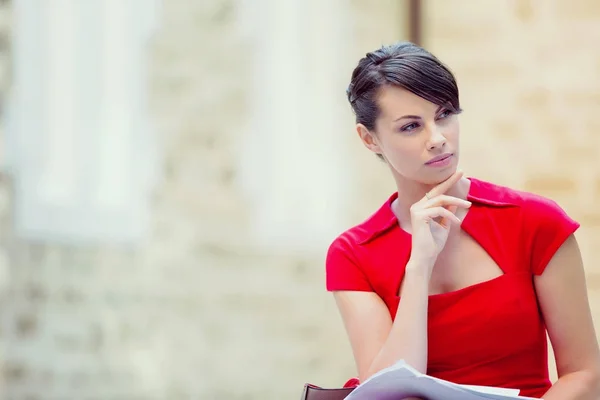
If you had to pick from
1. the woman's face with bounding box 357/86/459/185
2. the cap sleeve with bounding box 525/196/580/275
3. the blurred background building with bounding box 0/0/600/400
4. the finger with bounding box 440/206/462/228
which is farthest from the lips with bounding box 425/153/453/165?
the blurred background building with bounding box 0/0/600/400

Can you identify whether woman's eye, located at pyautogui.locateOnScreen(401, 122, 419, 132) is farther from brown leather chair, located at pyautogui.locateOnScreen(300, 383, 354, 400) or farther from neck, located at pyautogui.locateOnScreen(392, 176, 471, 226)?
brown leather chair, located at pyautogui.locateOnScreen(300, 383, 354, 400)

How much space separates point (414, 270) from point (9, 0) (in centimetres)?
302

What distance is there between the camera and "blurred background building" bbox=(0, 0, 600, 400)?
13.5ft

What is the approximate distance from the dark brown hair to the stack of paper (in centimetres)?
59

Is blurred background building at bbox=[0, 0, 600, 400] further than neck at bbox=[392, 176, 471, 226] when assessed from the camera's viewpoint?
Yes

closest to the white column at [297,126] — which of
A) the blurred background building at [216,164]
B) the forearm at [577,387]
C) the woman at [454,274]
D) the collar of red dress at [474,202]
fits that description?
the blurred background building at [216,164]

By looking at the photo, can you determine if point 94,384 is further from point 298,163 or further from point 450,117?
point 450,117

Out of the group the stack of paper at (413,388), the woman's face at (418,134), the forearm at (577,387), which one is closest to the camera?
the stack of paper at (413,388)

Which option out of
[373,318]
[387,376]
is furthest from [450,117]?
[387,376]

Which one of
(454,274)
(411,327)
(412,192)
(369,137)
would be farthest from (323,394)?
(369,137)

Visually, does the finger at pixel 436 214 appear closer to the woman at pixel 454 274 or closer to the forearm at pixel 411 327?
the woman at pixel 454 274

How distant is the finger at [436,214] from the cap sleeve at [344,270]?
233 millimetres

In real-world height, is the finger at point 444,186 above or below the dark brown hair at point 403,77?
below

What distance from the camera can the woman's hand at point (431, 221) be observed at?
5.98ft
